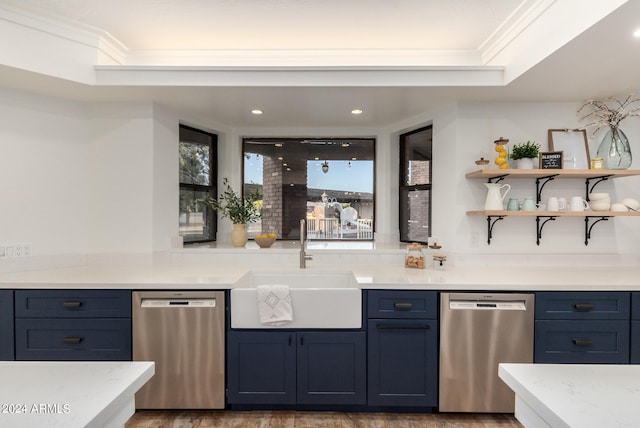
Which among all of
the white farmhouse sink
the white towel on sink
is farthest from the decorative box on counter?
the white towel on sink

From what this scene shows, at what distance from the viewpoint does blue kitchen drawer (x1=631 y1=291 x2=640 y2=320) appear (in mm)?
2064

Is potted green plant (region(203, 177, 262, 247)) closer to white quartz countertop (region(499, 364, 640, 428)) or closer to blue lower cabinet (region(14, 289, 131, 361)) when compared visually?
blue lower cabinet (region(14, 289, 131, 361))

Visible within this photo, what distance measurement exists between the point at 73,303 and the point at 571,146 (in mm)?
3712

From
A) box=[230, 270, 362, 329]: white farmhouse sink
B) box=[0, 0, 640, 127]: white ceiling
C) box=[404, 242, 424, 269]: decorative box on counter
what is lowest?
box=[230, 270, 362, 329]: white farmhouse sink

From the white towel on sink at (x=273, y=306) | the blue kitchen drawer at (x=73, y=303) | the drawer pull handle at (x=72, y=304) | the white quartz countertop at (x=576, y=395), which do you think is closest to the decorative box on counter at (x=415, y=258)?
the white towel on sink at (x=273, y=306)

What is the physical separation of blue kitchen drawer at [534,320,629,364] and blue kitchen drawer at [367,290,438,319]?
0.66 m

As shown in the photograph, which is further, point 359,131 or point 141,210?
point 359,131

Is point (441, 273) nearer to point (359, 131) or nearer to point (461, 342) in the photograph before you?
point (461, 342)

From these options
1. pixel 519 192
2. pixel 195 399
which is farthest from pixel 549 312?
pixel 195 399

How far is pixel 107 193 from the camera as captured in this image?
2.77 metres

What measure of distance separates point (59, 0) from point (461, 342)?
322 centimetres

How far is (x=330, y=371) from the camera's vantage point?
2162 millimetres

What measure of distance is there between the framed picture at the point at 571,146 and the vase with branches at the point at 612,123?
0.08m

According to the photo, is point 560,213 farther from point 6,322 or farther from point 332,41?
point 6,322
